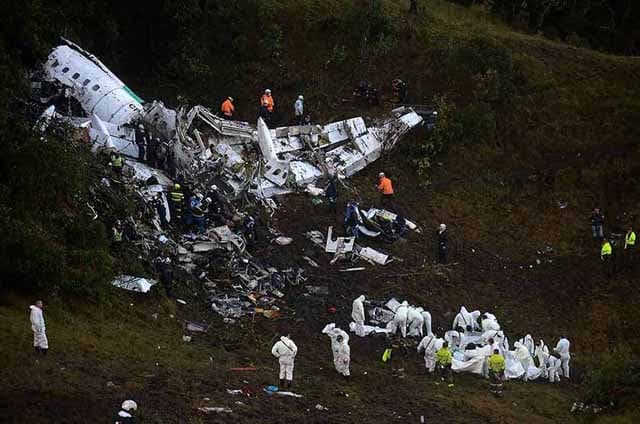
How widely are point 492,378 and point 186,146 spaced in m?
14.5

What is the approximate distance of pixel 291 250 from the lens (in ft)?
109

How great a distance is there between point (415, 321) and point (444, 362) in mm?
2616

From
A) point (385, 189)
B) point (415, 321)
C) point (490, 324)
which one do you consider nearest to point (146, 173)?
point (385, 189)

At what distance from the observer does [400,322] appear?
29.1 meters

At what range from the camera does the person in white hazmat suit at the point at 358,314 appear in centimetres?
2852

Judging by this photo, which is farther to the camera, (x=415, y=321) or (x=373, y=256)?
(x=373, y=256)

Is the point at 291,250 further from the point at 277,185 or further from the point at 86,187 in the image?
the point at 86,187

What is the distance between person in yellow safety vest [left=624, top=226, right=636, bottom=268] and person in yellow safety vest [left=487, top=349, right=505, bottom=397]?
9727mm

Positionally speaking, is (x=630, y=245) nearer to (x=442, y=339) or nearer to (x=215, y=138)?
(x=442, y=339)

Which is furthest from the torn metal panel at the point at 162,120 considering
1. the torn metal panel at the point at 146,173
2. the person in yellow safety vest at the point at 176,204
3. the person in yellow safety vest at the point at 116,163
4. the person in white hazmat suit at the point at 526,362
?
the person in white hazmat suit at the point at 526,362

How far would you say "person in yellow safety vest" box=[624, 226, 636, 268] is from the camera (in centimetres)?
3428

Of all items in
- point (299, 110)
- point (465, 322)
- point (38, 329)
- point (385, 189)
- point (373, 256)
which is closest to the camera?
point (38, 329)

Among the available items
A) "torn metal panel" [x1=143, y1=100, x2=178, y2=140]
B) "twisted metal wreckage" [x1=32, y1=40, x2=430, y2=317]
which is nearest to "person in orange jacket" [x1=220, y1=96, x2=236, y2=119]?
"twisted metal wreckage" [x1=32, y1=40, x2=430, y2=317]

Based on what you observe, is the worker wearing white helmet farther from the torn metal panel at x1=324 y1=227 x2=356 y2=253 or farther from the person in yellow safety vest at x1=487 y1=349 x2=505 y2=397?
the person in yellow safety vest at x1=487 y1=349 x2=505 y2=397
